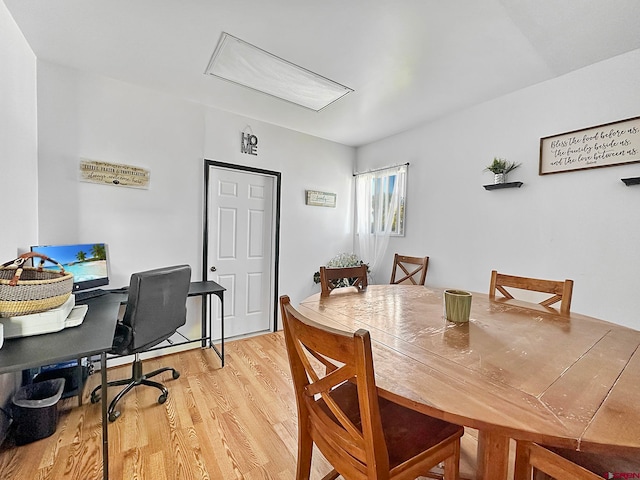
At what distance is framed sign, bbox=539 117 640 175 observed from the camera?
1.90 meters

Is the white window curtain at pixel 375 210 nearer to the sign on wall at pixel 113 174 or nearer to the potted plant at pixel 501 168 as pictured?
the potted plant at pixel 501 168

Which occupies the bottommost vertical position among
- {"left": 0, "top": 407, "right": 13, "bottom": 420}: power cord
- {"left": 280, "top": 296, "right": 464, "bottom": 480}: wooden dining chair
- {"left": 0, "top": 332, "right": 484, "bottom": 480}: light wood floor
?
{"left": 0, "top": 332, "right": 484, "bottom": 480}: light wood floor

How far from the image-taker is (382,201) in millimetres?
3697

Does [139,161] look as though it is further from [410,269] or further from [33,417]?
[410,269]

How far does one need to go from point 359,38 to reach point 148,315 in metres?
2.36

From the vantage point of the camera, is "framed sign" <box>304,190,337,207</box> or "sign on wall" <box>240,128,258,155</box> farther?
"framed sign" <box>304,190,337,207</box>

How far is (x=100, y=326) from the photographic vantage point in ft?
4.82

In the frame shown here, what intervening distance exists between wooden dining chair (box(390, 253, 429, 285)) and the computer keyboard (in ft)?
9.49

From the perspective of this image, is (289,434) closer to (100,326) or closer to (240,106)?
(100,326)

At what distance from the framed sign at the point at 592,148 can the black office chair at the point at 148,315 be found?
309cm

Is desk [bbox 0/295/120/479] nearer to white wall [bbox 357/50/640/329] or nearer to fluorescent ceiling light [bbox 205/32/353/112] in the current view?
fluorescent ceiling light [bbox 205/32/353/112]

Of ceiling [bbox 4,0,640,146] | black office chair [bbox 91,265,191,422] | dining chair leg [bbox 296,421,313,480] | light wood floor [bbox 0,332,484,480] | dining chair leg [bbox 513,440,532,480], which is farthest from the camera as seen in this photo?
black office chair [bbox 91,265,191,422]

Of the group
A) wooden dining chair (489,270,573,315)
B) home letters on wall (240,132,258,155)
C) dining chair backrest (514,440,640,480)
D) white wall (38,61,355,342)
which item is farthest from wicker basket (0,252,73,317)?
wooden dining chair (489,270,573,315)

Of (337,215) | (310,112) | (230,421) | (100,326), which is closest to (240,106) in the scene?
(310,112)
